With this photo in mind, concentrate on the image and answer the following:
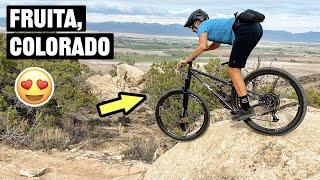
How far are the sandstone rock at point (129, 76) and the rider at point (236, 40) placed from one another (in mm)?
25666

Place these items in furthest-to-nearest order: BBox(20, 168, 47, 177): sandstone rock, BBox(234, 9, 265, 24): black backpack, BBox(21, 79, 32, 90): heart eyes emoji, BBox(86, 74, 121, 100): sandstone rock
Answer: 1. BBox(86, 74, 121, 100): sandstone rock
2. BBox(21, 79, 32, 90): heart eyes emoji
3. BBox(20, 168, 47, 177): sandstone rock
4. BBox(234, 9, 265, 24): black backpack

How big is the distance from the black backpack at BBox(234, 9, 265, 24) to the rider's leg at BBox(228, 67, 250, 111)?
2.39ft

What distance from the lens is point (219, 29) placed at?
735 cm

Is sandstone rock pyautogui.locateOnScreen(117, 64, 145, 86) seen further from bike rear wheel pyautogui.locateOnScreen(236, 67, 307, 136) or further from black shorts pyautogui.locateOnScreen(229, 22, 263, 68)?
black shorts pyautogui.locateOnScreen(229, 22, 263, 68)

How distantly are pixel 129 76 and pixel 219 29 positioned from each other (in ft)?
86.0

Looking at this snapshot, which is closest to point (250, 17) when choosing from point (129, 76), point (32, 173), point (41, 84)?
point (32, 173)

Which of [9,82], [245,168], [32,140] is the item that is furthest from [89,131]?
[245,168]

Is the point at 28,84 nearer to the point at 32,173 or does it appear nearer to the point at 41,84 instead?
the point at 41,84

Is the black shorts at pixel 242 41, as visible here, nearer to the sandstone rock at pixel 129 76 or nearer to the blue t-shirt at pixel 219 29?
the blue t-shirt at pixel 219 29

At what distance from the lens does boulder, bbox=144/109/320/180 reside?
7.12 m

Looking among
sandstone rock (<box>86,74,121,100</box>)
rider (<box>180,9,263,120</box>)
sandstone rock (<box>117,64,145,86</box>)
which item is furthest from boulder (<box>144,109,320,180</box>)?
sandstone rock (<box>117,64,145,86</box>)

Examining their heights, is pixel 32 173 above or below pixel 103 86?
above

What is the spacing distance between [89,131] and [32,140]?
5700mm

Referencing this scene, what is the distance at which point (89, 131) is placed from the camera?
2030cm
